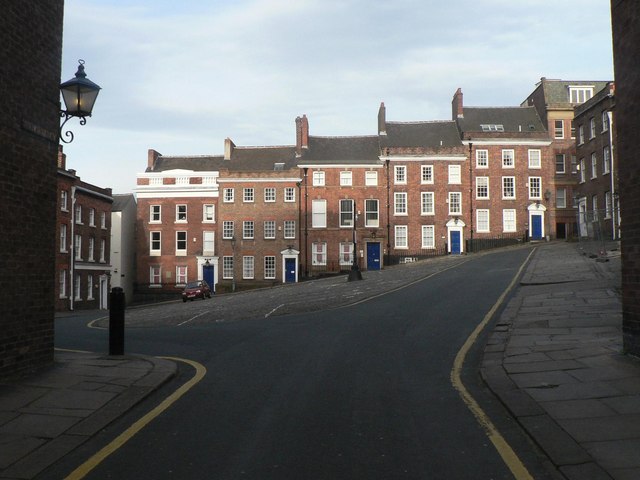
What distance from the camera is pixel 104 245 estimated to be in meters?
52.6

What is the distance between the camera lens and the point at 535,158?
55969 millimetres

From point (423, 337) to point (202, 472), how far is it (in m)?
8.23

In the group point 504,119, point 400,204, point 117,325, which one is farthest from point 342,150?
point 117,325

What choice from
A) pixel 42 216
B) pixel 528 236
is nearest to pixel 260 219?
pixel 528 236

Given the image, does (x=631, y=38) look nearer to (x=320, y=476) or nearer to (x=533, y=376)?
(x=533, y=376)

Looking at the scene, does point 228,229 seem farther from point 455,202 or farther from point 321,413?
point 321,413

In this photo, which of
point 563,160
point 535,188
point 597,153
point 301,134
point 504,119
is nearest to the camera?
point 597,153

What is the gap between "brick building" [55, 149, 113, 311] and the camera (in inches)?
1756

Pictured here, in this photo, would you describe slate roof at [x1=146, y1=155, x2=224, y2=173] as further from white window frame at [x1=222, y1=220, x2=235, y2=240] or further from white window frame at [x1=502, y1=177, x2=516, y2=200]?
white window frame at [x1=502, y1=177, x2=516, y2=200]

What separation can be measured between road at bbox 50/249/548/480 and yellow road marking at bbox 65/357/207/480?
0.34 ft

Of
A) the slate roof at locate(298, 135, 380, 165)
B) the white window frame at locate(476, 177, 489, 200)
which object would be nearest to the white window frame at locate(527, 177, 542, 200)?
the white window frame at locate(476, 177, 489, 200)

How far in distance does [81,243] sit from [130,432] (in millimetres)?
44929

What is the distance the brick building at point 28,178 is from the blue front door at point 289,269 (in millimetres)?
44765

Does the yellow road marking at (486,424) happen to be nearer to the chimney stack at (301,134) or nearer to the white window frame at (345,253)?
→ the white window frame at (345,253)
